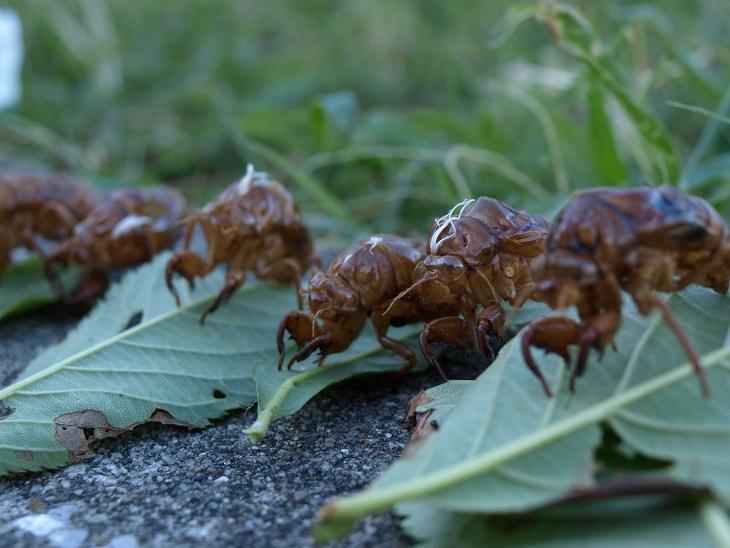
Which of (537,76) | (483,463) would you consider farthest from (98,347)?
(537,76)

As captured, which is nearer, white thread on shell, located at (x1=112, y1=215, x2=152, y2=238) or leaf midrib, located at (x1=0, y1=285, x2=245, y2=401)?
leaf midrib, located at (x1=0, y1=285, x2=245, y2=401)

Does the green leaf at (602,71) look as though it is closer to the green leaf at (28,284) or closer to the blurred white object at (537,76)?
the blurred white object at (537,76)

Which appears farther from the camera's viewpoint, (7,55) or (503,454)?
(7,55)

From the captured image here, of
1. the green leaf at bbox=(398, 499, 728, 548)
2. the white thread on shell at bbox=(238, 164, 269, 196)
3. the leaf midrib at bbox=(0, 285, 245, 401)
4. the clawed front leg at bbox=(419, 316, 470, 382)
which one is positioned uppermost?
the white thread on shell at bbox=(238, 164, 269, 196)

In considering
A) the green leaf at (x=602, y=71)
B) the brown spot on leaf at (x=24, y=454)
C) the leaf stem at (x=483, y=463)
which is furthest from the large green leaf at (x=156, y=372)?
the green leaf at (x=602, y=71)

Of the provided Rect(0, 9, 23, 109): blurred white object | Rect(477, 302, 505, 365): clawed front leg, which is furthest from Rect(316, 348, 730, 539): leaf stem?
Rect(0, 9, 23, 109): blurred white object

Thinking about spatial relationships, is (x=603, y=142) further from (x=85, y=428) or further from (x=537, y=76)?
(x=85, y=428)

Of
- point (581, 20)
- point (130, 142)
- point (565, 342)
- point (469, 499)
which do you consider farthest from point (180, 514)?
point (130, 142)

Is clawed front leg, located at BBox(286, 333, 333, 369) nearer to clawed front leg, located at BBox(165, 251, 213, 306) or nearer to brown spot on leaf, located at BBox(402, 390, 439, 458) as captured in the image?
brown spot on leaf, located at BBox(402, 390, 439, 458)
